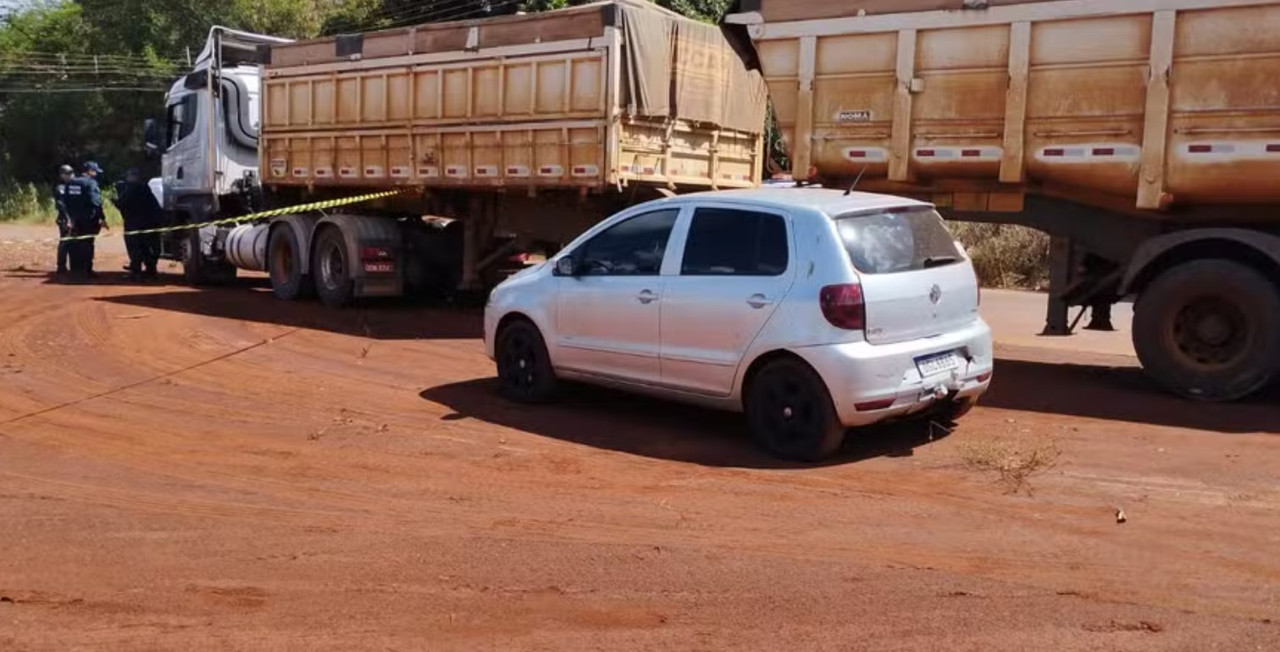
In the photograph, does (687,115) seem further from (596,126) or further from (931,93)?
(931,93)

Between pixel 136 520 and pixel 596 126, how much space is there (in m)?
7.39

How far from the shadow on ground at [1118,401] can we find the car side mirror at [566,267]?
10.8 ft

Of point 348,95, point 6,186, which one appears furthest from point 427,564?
point 6,186

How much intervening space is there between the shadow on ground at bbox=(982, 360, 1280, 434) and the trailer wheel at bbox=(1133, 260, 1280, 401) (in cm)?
18

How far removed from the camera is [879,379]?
23.0 ft

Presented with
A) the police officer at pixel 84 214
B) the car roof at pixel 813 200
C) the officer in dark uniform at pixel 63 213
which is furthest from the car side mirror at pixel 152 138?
the car roof at pixel 813 200

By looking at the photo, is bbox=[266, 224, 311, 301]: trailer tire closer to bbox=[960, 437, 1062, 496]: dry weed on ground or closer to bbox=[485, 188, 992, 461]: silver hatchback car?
bbox=[485, 188, 992, 461]: silver hatchback car

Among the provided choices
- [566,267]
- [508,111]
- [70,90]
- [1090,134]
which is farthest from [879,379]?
[70,90]

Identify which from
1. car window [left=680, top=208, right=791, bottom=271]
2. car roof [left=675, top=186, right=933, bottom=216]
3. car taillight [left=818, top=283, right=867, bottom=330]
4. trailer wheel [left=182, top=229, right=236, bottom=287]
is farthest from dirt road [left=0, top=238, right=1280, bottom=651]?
trailer wheel [left=182, top=229, right=236, bottom=287]

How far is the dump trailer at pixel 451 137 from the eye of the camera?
12734 millimetres

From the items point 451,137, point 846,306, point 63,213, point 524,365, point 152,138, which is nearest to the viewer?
point 846,306

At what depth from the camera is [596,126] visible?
494 inches

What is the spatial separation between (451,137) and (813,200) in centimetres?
737

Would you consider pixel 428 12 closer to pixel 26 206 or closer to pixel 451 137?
pixel 451 137
